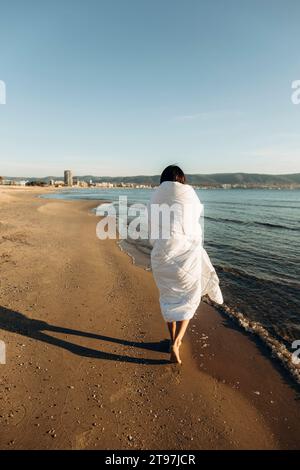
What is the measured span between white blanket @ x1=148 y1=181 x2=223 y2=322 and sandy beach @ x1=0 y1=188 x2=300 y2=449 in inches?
40.4

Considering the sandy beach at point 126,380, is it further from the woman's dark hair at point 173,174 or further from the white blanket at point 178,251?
the woman's dark hair at point 173,174

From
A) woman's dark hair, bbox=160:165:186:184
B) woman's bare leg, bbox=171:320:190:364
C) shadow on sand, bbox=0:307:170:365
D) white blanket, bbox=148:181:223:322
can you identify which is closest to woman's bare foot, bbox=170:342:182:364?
woman's bare leg, bbox=171:320:190:364

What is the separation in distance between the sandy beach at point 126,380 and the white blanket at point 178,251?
103 cm

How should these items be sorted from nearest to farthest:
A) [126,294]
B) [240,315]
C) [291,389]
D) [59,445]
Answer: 1. [59,445]
2. [291,389]
3. [240,315]
4. [126,294]

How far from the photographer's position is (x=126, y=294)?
6633mm

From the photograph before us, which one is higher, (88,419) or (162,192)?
(162,192)

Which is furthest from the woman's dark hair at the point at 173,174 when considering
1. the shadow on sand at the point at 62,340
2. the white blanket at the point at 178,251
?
the shadow on sand at the point at 62,340

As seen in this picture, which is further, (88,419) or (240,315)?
(240,315)

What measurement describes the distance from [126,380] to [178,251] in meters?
2.01

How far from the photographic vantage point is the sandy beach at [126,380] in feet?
9.65

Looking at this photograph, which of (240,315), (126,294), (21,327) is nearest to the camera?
(21,327)
